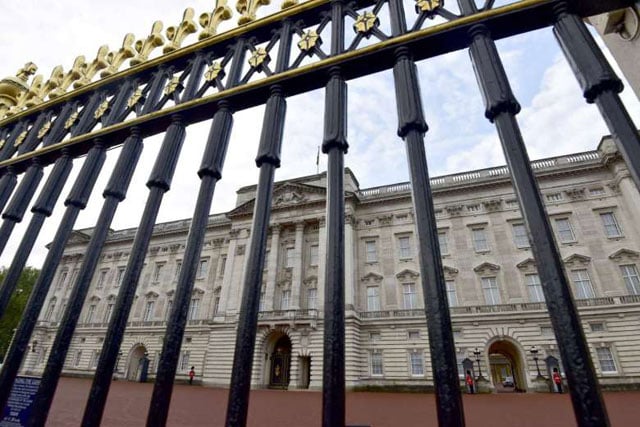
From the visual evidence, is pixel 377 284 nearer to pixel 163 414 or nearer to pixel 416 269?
pixel 416 269

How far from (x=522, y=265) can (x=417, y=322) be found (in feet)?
26.9

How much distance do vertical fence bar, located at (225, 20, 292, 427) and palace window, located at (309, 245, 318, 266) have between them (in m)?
25.7

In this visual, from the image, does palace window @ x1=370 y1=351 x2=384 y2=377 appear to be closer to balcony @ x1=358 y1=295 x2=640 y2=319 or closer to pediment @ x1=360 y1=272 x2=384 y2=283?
balcony @ x1=358 y1=295 x2=640 y2=319

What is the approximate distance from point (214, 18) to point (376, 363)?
24.9 m

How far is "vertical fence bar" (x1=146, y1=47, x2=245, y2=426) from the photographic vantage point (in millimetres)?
1669

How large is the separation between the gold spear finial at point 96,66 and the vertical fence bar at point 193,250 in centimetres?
164

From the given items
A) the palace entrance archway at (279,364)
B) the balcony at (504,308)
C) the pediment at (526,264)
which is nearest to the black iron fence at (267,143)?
the balcony at (504,308)

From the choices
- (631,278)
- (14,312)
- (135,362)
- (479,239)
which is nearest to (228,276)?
(135,362)

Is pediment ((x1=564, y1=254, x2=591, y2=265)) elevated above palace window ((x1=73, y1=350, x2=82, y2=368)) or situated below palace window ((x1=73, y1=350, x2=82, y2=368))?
above

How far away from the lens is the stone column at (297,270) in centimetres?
2598

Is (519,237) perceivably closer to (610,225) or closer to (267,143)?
(610,225)

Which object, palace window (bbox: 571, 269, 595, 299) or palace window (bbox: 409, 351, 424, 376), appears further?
palace window (bbox: 409, 351, 424, 376)

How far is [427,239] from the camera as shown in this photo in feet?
5.38

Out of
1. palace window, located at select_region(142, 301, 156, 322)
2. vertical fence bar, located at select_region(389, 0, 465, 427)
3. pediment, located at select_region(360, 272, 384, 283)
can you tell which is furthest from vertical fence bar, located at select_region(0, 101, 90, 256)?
palace window, located at select_region(142, 301, 156, 322)
